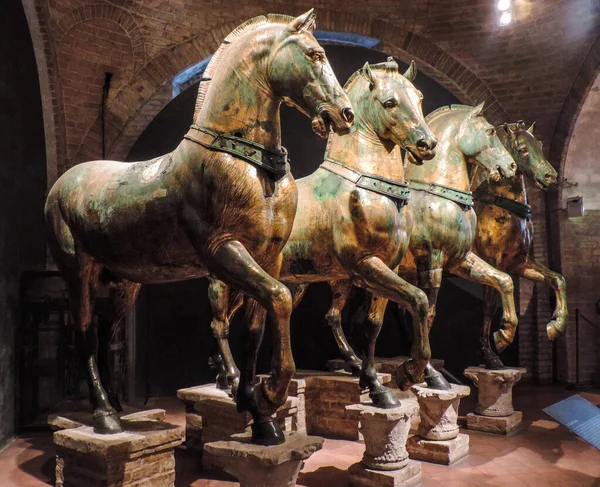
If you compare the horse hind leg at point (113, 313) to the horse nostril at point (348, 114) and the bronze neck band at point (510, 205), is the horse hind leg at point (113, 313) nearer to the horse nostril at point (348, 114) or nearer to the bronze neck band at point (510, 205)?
the horse nostril at point (348, 114)

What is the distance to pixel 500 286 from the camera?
5203 millimetres

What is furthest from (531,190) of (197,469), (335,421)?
(197,469)

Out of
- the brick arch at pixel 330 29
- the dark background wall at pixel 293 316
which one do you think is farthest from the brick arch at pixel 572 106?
the dark background wall at pixel 293 316

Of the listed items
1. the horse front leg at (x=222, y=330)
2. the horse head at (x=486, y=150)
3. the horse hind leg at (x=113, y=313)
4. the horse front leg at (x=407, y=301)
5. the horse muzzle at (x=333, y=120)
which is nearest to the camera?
the horse muzzle at (x=333, y=120)

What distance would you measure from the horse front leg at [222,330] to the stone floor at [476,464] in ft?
2.43

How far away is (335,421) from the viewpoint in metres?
5.75

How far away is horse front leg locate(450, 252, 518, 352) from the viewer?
516 cm

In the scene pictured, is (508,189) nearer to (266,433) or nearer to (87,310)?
(266,433)

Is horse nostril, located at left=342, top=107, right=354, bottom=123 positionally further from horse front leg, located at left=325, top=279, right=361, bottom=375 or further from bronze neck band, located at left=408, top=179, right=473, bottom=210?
horse front leg, located at left=325, top=279, right=361, bottom=375

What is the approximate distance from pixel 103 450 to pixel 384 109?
281 cm

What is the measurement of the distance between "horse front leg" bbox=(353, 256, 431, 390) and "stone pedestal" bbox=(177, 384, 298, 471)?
1107mm

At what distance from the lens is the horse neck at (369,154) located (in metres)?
4.22

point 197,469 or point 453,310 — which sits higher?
point 453,310

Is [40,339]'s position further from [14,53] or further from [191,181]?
[191,181]
